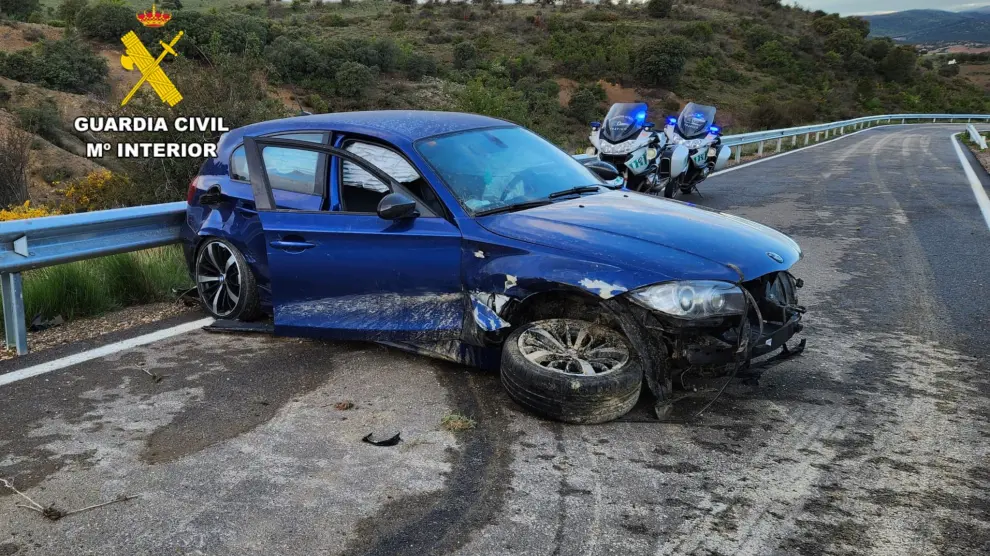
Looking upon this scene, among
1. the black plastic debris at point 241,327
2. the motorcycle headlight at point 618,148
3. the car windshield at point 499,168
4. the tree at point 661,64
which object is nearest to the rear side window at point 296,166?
the car windshield at point 499,168

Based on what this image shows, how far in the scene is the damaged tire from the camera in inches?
163

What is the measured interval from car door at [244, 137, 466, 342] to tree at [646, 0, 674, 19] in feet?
278

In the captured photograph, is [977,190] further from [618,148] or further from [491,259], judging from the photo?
[491,259]

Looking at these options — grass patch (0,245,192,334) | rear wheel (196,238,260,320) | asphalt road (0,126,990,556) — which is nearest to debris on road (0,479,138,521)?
asphalt road (0,126,990,556)

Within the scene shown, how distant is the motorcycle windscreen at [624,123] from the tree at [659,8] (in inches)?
3063

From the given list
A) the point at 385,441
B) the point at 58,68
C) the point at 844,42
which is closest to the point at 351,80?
the point at 58,68

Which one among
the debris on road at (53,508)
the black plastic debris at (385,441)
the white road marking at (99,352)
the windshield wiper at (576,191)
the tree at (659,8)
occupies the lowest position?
the white road marking at (99,352)

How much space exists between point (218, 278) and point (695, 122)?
8821 millimetres

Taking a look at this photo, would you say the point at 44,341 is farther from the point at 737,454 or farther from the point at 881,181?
the point at 881,181

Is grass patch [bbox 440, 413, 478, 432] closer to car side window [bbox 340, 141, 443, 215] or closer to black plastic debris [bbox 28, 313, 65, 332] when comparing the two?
car side window [bbox 340, 141, 443, 215]

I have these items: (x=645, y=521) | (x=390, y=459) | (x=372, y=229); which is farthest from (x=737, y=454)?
(x=372, y=229)

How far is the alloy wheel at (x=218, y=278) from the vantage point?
5965mm

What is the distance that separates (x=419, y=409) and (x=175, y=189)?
1164cm

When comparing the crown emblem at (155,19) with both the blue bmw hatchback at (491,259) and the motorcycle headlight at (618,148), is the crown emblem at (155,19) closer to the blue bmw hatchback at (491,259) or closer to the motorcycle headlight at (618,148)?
the motorcycle headlight at (618,148)
